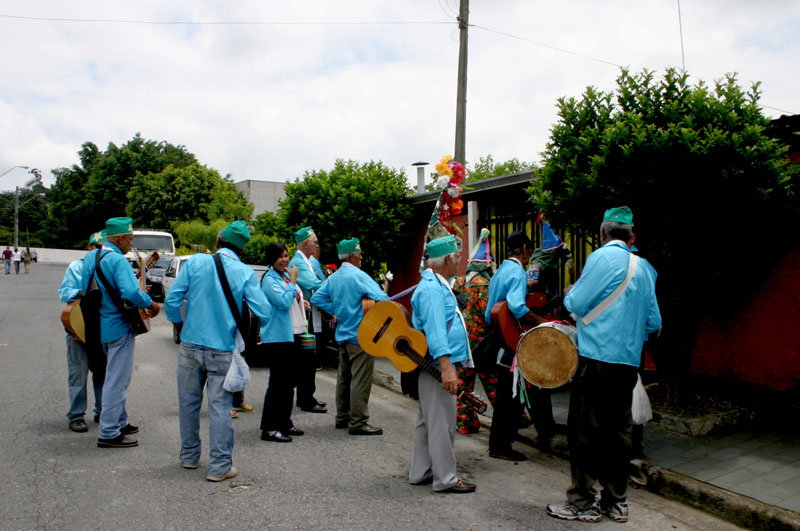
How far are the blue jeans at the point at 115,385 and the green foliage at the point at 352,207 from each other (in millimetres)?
5824

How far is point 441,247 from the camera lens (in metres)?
4.29

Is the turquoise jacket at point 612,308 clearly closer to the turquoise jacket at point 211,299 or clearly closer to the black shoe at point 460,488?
the black shoe at point 460,488

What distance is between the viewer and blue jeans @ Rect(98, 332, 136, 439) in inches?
202

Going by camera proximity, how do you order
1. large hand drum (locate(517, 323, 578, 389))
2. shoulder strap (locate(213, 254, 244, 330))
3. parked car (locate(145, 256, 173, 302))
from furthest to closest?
parked car (locate(145, 256, 173, 302)) → shoulder strap (locate(213, 254, 244, 330)) → large hand drum (locate(517, 323, 578, 389))

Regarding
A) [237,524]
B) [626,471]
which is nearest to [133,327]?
[237,524]

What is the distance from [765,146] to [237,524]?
472 cm

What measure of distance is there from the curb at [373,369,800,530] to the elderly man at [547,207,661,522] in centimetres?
67

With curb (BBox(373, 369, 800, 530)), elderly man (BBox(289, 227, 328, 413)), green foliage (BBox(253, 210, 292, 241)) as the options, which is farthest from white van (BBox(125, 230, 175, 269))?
curb (BBox(373, 369, 800, 530))

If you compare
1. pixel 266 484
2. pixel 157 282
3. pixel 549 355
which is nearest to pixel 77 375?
pixel 266 484

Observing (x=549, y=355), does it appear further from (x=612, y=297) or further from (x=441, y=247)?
(x=441, y=247)

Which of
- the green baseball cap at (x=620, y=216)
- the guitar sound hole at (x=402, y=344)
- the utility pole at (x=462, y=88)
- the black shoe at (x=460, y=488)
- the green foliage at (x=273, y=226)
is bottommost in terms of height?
the black shoe at (x=460, y=488)

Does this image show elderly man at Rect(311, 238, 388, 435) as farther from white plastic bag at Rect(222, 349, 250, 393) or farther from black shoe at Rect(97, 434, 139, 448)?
black shoe at Rect(97, 434, 139, 448)

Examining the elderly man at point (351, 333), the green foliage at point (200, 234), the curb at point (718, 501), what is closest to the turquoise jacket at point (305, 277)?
the elderly man at point (351, 333)

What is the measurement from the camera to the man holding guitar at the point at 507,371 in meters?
5.05
